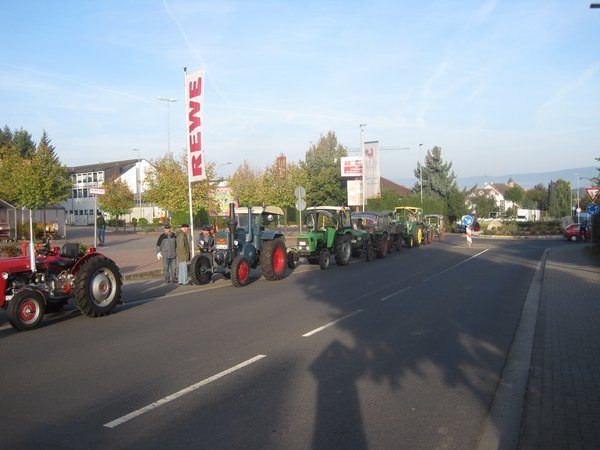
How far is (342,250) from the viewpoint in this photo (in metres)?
21.0

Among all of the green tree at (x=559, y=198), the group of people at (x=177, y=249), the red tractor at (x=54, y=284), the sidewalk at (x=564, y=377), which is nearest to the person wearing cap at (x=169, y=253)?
the group of people at (x=177, y=249)

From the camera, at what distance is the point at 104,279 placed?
416 inches

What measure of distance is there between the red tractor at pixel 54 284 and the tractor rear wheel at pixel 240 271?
422 centimetres

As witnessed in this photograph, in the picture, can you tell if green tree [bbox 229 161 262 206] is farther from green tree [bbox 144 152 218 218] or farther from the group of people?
the group of people

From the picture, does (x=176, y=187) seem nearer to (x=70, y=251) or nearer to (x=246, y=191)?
(x=246, y=191)

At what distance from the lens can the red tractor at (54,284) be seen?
30.1ft

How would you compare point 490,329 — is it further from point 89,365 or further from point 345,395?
point 89,365

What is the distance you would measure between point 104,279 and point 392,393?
260 inches

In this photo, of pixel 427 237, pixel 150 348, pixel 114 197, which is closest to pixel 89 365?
pixel 150 348

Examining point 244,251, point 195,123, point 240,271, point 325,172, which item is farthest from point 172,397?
point 325,172

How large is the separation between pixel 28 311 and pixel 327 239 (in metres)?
12.5

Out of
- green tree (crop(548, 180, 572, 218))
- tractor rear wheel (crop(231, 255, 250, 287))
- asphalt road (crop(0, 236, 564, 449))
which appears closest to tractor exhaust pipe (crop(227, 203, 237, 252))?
tractor rear wheel (crop(231, 255, 250, 287))

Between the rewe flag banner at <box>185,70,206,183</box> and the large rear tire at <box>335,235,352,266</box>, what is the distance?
5.70 m

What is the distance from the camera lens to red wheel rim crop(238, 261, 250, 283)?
14920 millimetres
